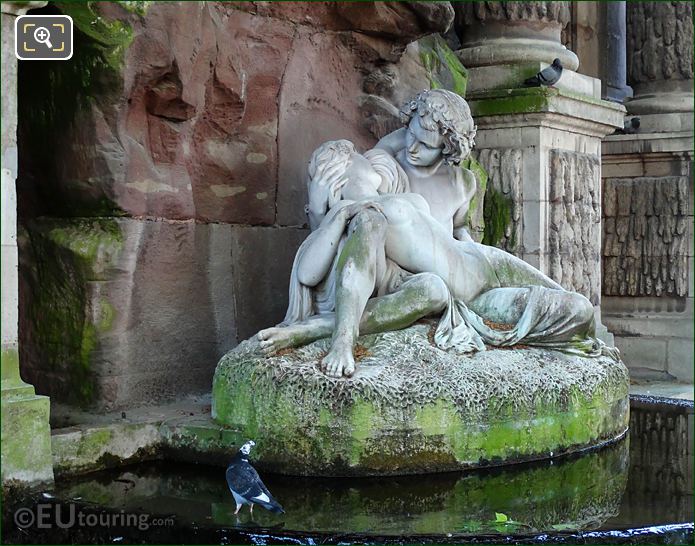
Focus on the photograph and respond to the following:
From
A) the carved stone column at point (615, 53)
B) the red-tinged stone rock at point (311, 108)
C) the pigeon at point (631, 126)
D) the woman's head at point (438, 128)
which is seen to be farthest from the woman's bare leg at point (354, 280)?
the carved stone column at point (615, 53)

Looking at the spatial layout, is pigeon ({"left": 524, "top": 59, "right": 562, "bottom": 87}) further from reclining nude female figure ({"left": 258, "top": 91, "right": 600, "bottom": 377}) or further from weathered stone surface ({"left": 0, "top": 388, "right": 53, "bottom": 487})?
weathered stone surface ({"left": 0, "top": 388, "right": 53, "bottom": 487})

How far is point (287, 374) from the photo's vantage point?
4414 millimetres

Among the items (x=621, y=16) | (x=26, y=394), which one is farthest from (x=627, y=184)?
(x=26, y=394)

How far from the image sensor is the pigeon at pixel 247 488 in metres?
3.72

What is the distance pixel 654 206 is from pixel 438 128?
13.4ft

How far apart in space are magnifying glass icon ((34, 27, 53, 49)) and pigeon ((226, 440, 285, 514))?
2.01 metres

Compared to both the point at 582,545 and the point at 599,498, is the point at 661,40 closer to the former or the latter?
the point at 599,498

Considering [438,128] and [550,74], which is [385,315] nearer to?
[438,128]

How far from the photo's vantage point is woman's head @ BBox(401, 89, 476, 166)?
5.41 meters

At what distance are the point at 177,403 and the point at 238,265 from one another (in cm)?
90

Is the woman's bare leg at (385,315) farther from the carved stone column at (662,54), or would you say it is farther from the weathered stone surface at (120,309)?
the carved stone column at (662,54)

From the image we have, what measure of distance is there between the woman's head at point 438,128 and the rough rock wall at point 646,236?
12.8 ft

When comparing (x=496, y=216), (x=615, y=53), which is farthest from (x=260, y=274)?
(x=615, y=53)

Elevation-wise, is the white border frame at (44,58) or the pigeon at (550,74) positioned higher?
the pigeon at (550,74)
